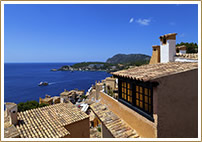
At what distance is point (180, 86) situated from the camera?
4.15 metres

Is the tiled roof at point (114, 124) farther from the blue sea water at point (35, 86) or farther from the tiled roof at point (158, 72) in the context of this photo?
the blue sea water at point (35, 86)

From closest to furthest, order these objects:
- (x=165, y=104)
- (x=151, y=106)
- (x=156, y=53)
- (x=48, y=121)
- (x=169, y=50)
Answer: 1. (x=165, y=104)
2. (x=151, y=106)
3. (x=169, y=50)
4. (x=48, y=121)
5. (x=156, y=53)

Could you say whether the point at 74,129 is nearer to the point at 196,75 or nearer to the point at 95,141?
the point at 95,141

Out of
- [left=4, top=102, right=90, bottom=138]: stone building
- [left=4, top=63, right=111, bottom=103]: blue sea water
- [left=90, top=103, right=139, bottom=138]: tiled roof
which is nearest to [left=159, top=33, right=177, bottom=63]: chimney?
[left=90, top=103, right=139, bottom=138]: tiled roof

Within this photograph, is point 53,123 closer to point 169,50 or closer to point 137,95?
point 137,95

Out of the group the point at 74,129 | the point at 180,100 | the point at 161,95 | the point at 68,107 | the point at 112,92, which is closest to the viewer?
the point at 161,95

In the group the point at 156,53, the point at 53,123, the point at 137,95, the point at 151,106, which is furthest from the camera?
the point at 156,53

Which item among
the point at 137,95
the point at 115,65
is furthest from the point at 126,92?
the point at 115,65

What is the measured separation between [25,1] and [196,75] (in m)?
6.38

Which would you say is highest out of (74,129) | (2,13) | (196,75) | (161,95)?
(2,13)

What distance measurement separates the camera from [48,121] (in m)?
8.59

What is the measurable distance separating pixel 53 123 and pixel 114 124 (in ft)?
16.0

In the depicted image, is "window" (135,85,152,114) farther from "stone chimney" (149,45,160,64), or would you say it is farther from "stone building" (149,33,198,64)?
"stone chimney" (149,45,160,64)

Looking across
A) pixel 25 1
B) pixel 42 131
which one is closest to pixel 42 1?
pixel 25 1
